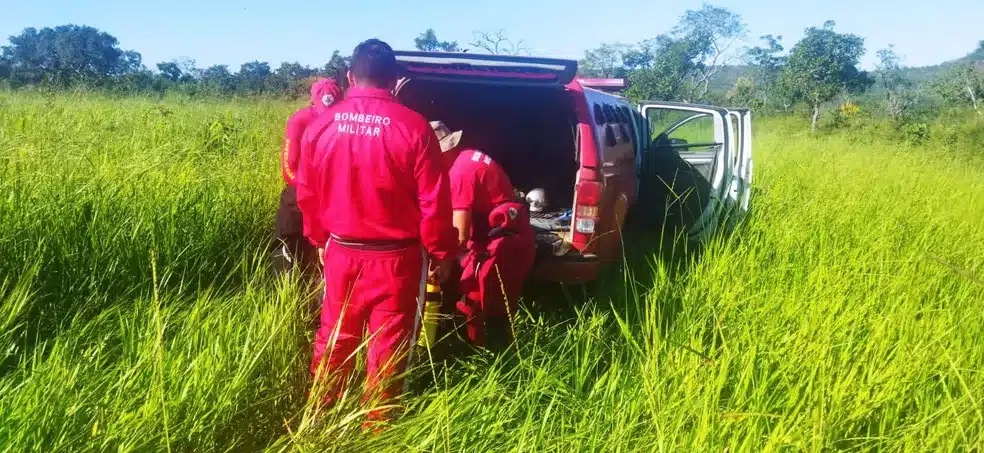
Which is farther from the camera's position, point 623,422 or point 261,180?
point 261,180

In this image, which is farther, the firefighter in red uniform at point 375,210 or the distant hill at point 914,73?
the distant hill at point 914,73

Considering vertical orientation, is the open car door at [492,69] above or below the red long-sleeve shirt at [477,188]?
above

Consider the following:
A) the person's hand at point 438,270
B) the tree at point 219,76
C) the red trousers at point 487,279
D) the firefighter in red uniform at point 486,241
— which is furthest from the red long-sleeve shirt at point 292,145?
the tree at point 219,76

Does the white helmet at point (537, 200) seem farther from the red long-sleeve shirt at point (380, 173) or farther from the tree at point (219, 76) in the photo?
the tree at point (219, 76)

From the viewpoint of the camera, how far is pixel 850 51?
32594 mm

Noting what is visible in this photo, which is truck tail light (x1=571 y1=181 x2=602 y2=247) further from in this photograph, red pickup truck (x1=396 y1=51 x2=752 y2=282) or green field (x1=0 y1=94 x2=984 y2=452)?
green field (x1=0 y1=94 x2=984 y2=452)

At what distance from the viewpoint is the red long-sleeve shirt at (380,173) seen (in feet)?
8.70

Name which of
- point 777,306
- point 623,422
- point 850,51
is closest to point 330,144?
point 623,422

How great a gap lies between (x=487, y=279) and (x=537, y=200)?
7.24ft

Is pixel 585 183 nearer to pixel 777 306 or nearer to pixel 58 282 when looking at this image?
pixel 777 306


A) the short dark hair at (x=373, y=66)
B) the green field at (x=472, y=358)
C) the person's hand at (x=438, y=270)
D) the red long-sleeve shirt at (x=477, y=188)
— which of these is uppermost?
the short dark hair at (x=373, y=66)

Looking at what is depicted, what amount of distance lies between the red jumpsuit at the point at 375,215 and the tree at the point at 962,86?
94.5 feet

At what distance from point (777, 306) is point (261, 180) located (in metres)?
3.66

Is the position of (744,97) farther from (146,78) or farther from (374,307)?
(374,307)
